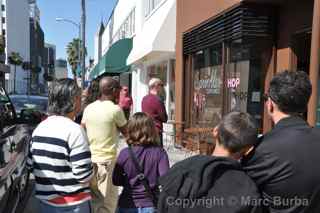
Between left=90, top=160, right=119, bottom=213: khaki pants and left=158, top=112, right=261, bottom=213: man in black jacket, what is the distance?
7.52 feet

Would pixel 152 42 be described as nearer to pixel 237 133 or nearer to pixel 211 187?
pixel 237 133

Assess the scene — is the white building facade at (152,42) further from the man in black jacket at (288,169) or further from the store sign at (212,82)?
the man in black jacket at (288,169)

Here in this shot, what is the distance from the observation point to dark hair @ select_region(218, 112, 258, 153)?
1846 millimetres

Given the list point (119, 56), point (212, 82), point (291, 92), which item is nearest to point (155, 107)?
point (212, 82)

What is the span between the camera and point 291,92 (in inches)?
75.7

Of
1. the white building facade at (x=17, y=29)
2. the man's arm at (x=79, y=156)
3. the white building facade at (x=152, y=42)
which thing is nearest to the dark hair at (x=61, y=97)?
the man's arm at (x=79, y=156)

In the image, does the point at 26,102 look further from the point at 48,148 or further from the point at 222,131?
the point at 222,131

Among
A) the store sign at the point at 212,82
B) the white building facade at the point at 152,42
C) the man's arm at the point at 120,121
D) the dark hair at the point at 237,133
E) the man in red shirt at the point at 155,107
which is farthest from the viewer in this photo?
the white building facade at the point at 152,42

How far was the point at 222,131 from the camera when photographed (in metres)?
1.88

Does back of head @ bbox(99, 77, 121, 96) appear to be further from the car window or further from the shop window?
the shop window

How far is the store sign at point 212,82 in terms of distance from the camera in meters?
8.72

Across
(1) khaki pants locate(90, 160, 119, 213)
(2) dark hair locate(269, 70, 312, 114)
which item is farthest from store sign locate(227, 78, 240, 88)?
(2) dark hair locate(269, 70, 312, 114)

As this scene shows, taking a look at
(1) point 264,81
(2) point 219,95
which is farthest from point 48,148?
(2) point 219,95

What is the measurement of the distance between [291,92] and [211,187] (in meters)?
0.64
